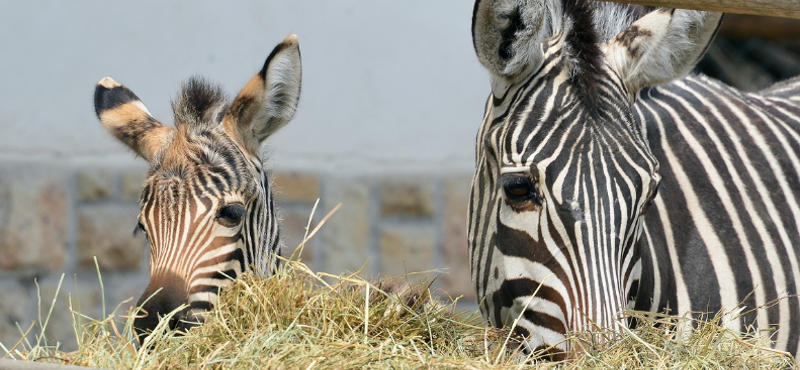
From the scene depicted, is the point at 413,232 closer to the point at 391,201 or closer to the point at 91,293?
the point at 391,201

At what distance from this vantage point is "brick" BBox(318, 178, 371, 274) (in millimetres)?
5816

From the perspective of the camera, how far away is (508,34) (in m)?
2.83

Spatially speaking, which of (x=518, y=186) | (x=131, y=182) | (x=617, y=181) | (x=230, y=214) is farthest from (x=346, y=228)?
(x=617, y=181)

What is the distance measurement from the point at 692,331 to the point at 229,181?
1.72 meters

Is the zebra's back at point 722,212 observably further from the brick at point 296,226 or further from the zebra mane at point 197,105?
the brick at point 296,226

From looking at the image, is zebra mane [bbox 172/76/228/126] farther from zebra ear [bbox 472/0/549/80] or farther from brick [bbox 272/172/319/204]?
brick [bbox 272/172/319/204]

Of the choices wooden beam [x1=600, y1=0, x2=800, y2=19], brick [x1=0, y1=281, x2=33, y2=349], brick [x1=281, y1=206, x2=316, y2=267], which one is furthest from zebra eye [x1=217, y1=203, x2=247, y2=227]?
brick [x1=0, y1=281, x2=33, y2=349]

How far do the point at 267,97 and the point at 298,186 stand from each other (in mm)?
2243

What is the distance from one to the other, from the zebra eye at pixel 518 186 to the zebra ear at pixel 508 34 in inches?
16.7

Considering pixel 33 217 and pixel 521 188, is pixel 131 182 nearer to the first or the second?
pixel 33 217

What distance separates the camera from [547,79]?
2.89 metres

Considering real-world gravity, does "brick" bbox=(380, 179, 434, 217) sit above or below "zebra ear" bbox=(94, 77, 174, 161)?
below

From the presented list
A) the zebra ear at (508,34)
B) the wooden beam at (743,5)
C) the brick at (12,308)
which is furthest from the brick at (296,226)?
the wooden beam at (743,5)

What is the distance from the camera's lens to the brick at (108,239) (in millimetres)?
5695
